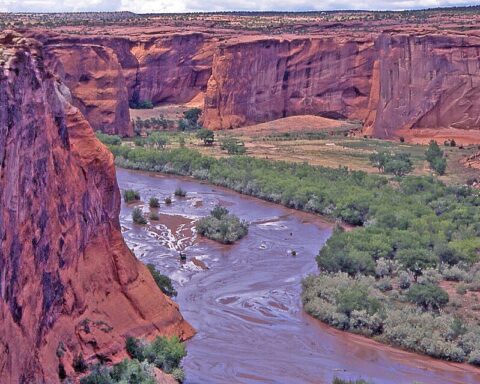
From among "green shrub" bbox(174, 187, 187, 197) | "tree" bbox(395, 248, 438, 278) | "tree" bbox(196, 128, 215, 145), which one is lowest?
"tree" bbox(196, 128, 215, 145)

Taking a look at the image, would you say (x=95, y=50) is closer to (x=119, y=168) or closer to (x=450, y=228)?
(x=119, y=168)

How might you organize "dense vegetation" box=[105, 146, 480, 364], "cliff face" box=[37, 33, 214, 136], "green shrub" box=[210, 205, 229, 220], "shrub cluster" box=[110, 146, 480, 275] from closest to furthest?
"dense vegetation" box=[105, 146, 480, 364]
"shrub cluster" box=[110, 146, 480, 275]
"green shrub" box=[210, 205, 229, 220]
"cliff face" box=[37, 33, 214, 136]

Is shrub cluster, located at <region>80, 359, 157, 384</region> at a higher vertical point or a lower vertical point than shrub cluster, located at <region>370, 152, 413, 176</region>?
higher

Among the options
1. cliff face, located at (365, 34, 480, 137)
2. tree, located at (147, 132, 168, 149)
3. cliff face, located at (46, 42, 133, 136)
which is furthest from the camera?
cliff face, located at (46, 42, 133, 136)

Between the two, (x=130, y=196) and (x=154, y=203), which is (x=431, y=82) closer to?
(x=130, y=196)

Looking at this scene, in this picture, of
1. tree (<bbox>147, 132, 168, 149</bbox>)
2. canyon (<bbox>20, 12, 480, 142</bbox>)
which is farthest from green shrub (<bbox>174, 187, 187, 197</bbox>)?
canyon (<bbox>20, 12, 480, 142</bbox>)

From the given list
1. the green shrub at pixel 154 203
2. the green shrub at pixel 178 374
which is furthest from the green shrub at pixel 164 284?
the green shrub at pixel 154 203

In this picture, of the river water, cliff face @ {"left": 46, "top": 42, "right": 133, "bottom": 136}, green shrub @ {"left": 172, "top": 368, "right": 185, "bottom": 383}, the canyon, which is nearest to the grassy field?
the canyon

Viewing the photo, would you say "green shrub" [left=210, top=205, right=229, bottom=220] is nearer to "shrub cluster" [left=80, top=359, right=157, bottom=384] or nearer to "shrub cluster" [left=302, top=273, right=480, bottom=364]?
"shrub cluster" [left=302, top=273, right=480, bottom=364]

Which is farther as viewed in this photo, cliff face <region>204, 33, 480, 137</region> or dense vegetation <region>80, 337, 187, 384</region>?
cliff face <region>204, 33, 480, 137</region>
